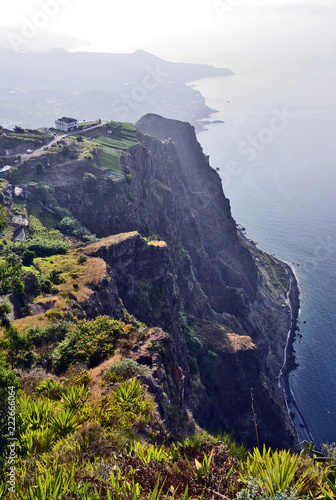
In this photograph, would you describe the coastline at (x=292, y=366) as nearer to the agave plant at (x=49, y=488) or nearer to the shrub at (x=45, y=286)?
the shrub at (x=45, y=286)

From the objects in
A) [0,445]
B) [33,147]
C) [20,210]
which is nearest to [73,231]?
[20,210]

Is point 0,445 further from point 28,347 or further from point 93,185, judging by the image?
point 93,185

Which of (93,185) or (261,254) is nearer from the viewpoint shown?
(93,185)

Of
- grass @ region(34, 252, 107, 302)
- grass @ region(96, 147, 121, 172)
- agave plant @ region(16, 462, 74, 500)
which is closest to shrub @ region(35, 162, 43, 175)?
grass @ region(96, 147, 121, 172)

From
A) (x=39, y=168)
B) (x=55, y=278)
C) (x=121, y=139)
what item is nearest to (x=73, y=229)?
(x=39, y=168)

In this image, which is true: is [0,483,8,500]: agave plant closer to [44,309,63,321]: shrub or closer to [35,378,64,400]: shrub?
[35,378,64,400]: shrub

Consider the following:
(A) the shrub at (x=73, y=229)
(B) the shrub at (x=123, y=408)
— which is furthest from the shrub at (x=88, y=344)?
(A) the shrub at (x=73, y=229)

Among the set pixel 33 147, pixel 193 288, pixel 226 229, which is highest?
pixel 33 147
